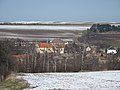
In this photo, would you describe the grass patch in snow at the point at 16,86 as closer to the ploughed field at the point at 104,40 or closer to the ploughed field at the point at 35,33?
the ploughed field at the point at 104,40

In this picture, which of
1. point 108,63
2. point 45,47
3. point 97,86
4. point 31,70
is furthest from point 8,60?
point 45,47

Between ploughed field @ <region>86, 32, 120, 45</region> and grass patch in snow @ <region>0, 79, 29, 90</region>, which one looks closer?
grass patch in snow @ <region>0, 79, 29, 90</region>

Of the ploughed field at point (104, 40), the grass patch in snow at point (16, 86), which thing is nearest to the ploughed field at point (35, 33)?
the ploughed field at point (104, 40)

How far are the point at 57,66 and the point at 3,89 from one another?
11.7 m

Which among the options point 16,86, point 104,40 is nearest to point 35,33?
point 104,40

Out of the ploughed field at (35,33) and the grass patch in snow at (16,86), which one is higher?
the grass patch in snow at (16,86)

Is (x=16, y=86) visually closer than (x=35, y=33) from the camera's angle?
Yes

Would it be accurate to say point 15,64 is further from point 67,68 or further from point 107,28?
point 107,28

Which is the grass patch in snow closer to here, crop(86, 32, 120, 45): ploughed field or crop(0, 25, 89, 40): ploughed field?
crop(86, 32, 120, 45): ploughed field

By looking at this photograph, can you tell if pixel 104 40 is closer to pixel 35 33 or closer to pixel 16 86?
pixel 35 33

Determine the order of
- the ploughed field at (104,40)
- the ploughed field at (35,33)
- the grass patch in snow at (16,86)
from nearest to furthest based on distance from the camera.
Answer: the grass patch in snow at (16,86)
the ploughed field at (104,40)
the ploughed field at (35,33)

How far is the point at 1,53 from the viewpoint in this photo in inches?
941

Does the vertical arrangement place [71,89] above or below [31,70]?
above

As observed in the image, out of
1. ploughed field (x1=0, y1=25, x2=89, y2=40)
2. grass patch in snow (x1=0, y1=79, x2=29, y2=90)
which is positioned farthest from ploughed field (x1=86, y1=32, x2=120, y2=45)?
grass patch in snow (x1=0, y1=79, x2=29, y2=90)
